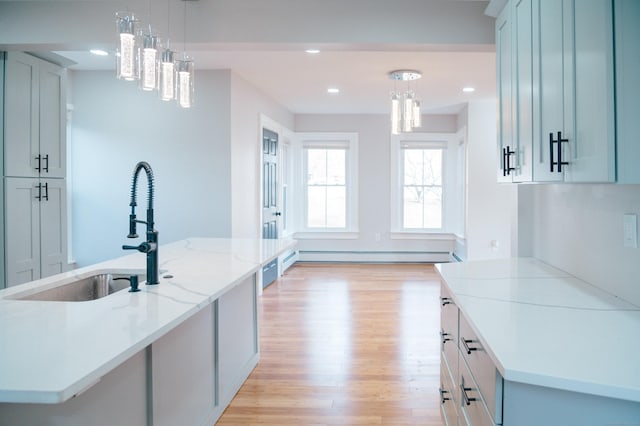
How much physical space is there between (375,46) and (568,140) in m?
1.88

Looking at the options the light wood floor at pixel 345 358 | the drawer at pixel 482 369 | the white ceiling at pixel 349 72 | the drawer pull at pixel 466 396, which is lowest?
the light wood floor at pixel 345 358

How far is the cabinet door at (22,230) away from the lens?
3479 millimetres

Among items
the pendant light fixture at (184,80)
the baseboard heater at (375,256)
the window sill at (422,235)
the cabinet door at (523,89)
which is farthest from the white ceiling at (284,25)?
the baseboard heater at (375,256)

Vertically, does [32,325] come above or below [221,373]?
above

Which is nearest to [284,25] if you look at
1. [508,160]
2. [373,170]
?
[508,160]

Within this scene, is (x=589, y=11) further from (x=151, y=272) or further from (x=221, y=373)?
(x=221, y=373)

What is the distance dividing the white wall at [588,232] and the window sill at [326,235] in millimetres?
5244

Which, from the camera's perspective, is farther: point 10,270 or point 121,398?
point 10,270

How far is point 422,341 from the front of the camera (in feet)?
13.1

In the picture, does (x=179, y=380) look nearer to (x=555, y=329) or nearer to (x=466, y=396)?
(x=466, y=396)

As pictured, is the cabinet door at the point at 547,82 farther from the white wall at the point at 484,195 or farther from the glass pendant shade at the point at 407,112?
the white wall at the point at 484,195

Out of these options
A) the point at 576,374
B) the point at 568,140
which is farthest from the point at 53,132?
the point at 576,374

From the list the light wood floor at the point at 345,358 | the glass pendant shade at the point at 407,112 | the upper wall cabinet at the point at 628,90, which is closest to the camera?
the upper wall cabinet at the point at 628,90

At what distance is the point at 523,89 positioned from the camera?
2.07 m
